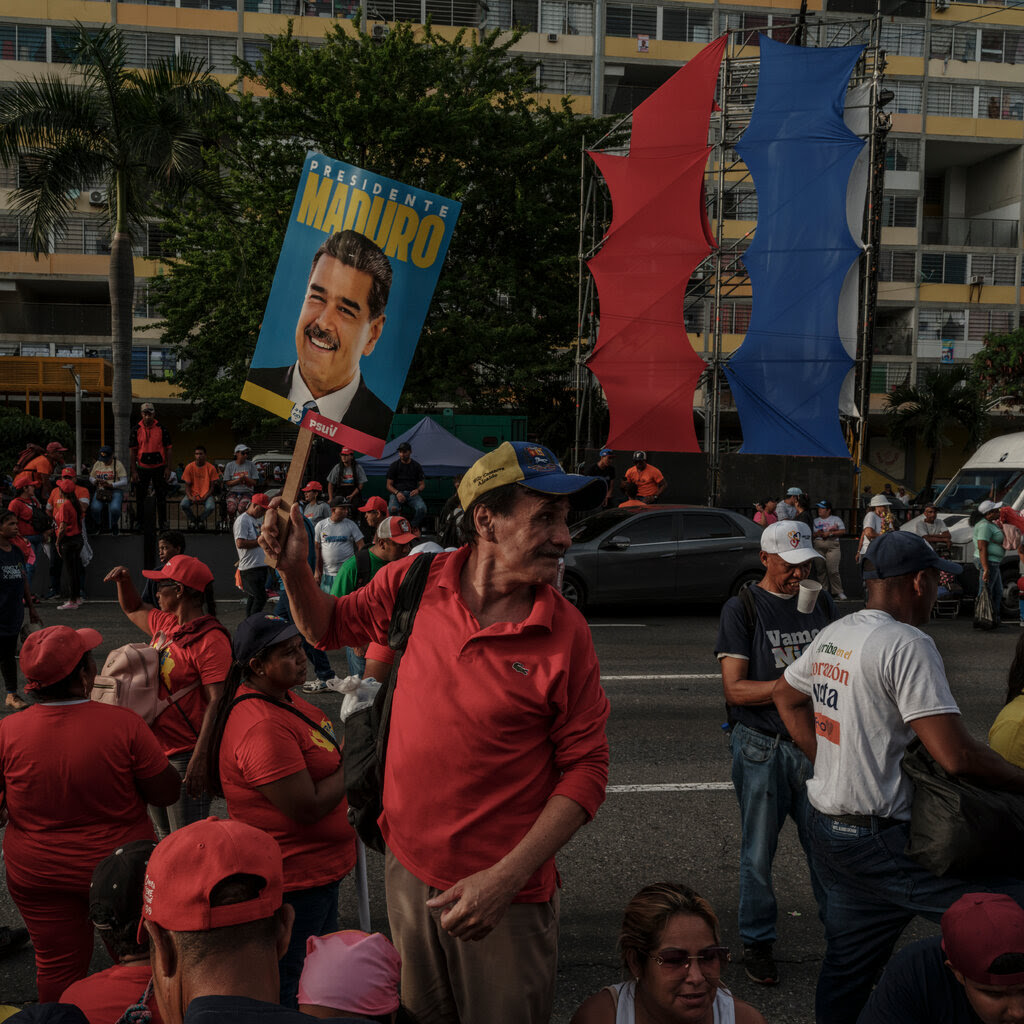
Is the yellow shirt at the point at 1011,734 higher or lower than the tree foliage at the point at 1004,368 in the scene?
lower

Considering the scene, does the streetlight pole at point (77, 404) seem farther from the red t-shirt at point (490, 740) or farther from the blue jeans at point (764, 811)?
the red t-shirt at point (490, 740)

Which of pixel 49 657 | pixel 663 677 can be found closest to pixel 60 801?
pixel 49 657

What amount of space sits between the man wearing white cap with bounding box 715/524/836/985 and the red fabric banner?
64.1ft

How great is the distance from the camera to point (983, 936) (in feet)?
8.27

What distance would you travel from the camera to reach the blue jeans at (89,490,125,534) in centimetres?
1706

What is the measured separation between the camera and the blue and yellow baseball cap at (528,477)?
2730 mm

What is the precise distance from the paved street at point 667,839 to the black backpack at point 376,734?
5.07 ft

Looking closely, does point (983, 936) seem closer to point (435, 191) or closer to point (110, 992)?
point (110, 992)

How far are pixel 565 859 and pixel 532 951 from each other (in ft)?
10.1

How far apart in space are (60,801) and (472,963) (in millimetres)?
1605

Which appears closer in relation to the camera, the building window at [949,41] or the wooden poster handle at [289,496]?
the wooden poster handle at [289,496]

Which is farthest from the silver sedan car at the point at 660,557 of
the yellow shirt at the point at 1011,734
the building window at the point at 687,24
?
the building window at the point at 687,24

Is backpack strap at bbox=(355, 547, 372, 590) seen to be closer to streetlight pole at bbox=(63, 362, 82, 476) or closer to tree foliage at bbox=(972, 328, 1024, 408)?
streetlight pole at bbox=(63, 362, 82, 476)

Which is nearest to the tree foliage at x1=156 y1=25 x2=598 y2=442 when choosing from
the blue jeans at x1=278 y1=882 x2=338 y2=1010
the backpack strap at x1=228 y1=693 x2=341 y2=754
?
the backpack strap at x1=228 y1=693 x2=341 y2=754
